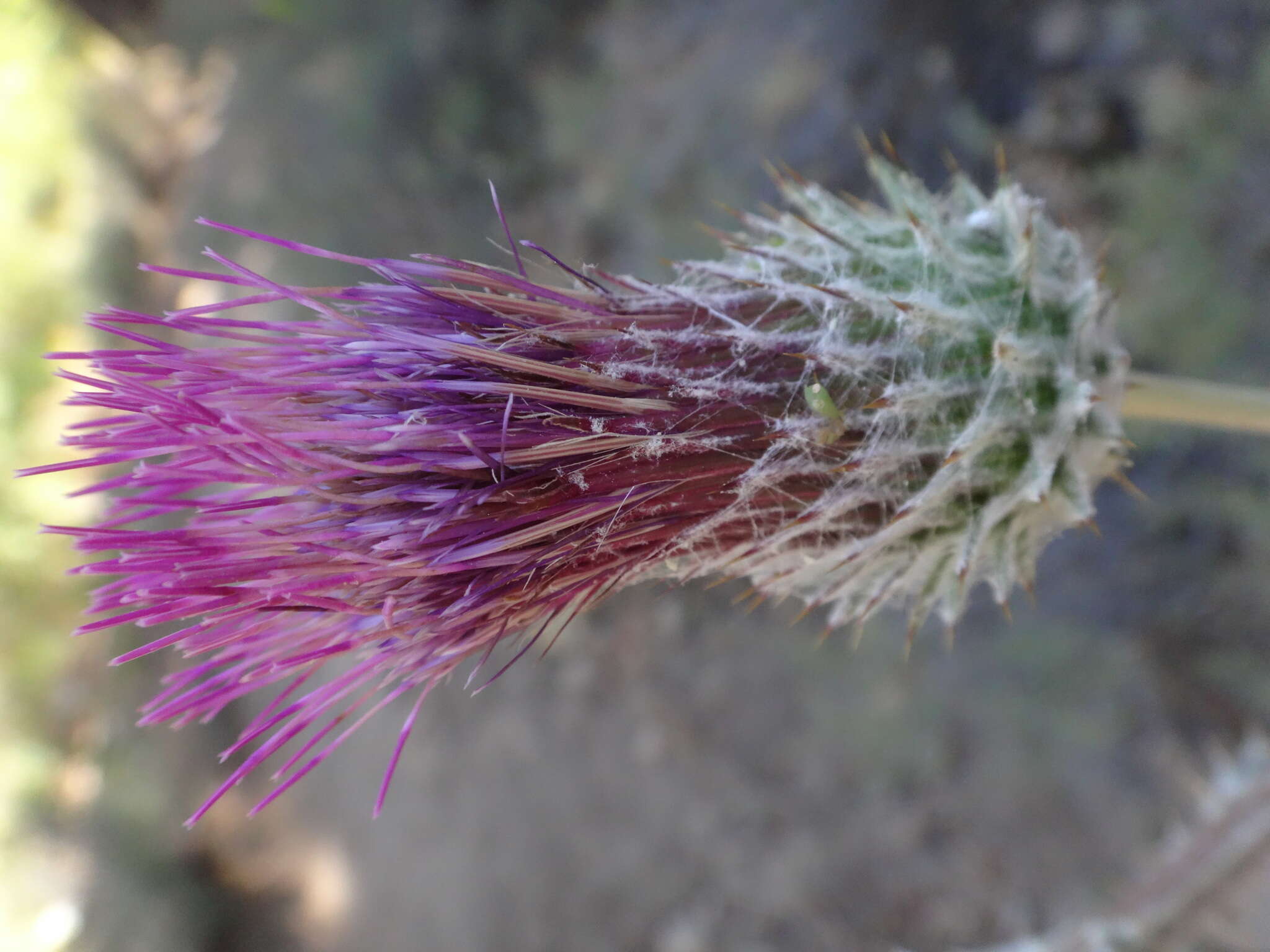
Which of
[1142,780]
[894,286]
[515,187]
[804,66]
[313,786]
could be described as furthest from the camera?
[313,786]

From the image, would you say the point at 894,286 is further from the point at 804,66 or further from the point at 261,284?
the point at 804,66

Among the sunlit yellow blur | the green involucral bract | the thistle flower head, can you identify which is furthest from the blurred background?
the thistle flower head

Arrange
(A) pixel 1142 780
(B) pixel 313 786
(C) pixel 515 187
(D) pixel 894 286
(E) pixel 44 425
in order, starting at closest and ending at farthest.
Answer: (D) pixel 894 286, (A) pixel 1142 780, (C) pixel 515 187, (E) pixel 44 425, (B) pixel 313 786

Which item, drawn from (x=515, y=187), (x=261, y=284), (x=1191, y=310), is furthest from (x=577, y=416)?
(x=515, y=187)

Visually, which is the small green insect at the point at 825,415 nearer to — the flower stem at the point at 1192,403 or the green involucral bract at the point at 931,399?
the green involucral bract at the point at 931,399

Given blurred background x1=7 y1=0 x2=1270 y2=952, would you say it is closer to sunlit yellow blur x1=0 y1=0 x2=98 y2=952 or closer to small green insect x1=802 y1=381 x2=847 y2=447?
sunlit yellow blur x1=0 y1=0 x2=98 y2=952

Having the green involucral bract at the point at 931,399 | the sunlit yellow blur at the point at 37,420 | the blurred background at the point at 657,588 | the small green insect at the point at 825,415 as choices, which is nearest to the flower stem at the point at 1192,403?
the green involucral bract at the point at 931,399
